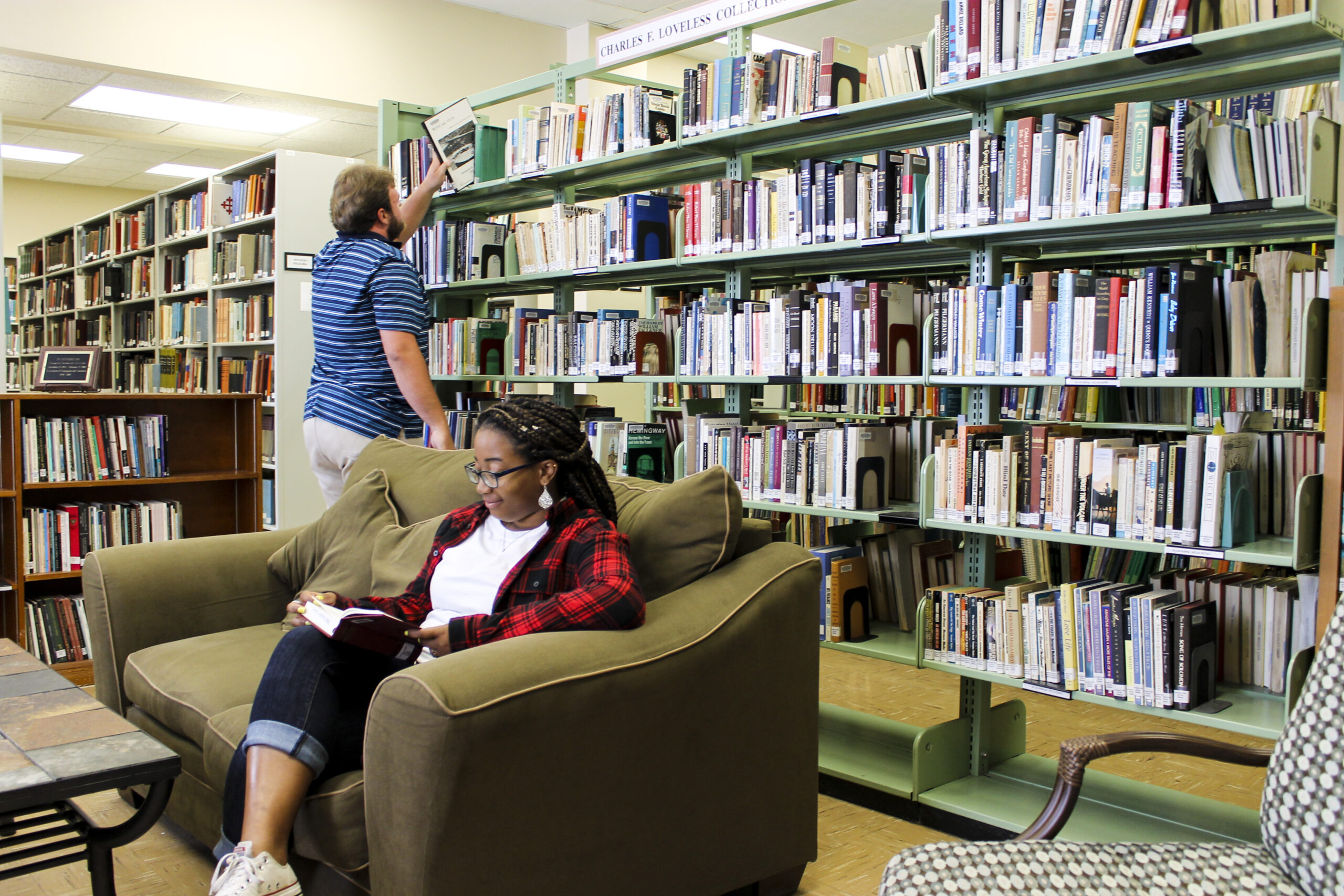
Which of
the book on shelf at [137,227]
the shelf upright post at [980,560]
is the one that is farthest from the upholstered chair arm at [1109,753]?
the book on shelf at [137,227]

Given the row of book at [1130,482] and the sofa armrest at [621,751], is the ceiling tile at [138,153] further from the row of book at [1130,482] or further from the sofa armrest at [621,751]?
the sofa armrest at [621,751]

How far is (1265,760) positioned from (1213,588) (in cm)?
106

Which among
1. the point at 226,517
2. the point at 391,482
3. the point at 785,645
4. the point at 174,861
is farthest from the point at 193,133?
the point at 785,645

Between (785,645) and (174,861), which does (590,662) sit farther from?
(174,861)

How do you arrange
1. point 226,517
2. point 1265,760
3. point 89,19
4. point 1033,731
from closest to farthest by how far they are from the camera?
1. point 1265,760
2. point 1033,731
3. point 226,517
4. point 89,19

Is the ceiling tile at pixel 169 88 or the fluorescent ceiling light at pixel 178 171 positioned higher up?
the fluorescent ceiling light at pixel 178 171

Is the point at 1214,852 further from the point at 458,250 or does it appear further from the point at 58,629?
the point at 58,629

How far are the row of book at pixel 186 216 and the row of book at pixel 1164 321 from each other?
188 inches

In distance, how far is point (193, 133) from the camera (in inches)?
311

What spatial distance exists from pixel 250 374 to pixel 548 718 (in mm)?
4622

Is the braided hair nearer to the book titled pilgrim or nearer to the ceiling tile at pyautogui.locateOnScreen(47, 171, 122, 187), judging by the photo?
the book titled pilgrim

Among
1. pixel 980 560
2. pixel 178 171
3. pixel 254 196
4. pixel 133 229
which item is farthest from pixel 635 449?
pixel 178 171

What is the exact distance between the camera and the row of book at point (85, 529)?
3.78m

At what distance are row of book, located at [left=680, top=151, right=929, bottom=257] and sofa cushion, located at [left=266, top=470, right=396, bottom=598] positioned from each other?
1.25 metres
